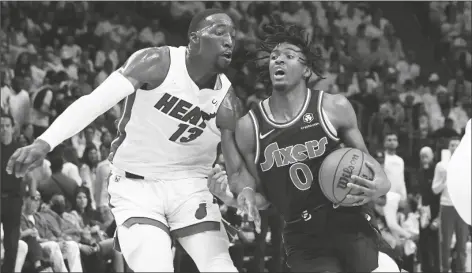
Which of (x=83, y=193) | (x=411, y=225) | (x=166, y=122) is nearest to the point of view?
(x=166, y=122)

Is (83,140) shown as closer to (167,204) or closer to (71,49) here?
(71,49)

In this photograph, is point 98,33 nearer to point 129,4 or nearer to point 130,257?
point 129,4

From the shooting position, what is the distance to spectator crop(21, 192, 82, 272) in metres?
8.26

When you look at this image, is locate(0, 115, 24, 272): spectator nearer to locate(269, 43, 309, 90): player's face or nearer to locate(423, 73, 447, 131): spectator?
locate(269, 43, 309, 90): player's face

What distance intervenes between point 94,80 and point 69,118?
7144 mm

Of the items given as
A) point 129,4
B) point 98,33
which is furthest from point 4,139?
point 129,4

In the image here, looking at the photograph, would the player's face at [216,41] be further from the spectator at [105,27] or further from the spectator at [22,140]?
the spectator at [105,27]

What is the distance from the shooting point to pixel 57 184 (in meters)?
8.92

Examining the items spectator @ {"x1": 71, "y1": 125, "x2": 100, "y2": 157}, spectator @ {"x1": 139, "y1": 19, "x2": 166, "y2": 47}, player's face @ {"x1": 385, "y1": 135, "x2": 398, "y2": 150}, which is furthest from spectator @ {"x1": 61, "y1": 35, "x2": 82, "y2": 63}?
player's face @ {"x1": 385, "y1": 135, "x2": 398, "y2": 150}

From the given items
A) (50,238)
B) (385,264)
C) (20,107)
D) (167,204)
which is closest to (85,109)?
(167,204)

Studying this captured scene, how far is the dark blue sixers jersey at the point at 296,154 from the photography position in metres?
5.32

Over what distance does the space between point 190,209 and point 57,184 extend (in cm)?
409

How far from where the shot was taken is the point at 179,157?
207 inches

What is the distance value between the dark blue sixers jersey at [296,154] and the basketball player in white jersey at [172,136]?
0.78ft
